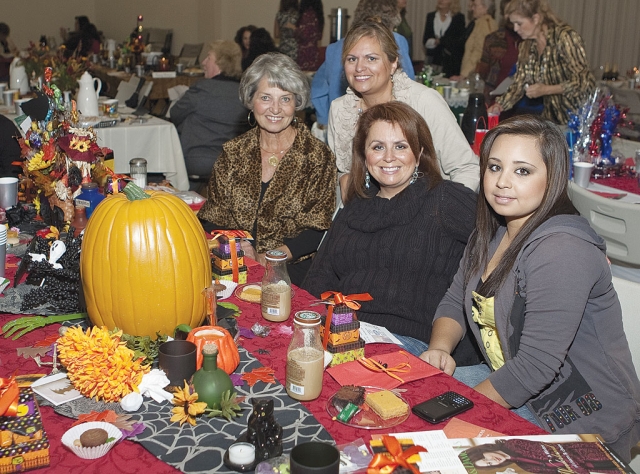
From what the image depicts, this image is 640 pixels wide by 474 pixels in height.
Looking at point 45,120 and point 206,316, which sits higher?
point 45,120

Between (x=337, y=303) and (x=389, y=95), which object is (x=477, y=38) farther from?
(x=337, y=303)

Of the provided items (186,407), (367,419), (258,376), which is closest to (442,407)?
(367,419)

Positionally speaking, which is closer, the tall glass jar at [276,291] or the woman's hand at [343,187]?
the tall glass jar at [276,291]

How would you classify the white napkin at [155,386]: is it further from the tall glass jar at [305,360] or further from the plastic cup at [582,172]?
the plastic cup at [582,172]

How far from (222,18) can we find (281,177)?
10.8 meters

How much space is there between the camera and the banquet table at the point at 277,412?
1.31 m

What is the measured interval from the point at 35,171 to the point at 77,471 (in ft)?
5.73

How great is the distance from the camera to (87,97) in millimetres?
5309

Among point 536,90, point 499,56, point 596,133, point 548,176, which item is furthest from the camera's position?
point 499,56

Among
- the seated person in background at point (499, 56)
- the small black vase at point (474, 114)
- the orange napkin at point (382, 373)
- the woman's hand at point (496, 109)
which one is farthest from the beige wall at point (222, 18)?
the orange napkin at point (382, 373)

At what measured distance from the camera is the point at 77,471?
1.28 metres

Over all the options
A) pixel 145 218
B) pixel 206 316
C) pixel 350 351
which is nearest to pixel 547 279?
pixel 350 351

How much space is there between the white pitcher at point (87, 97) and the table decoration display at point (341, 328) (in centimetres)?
414

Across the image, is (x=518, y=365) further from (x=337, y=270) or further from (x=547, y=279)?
(x=337, y=270)
